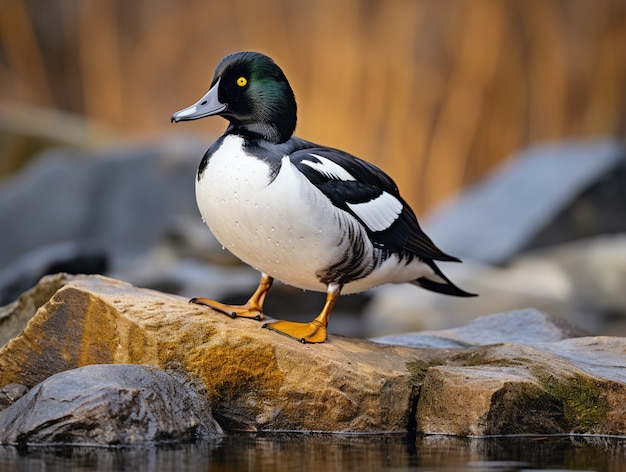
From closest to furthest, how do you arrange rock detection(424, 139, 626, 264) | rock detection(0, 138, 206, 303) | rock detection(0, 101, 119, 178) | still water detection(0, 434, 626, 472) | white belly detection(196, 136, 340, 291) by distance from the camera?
still water detection(0, 434, 626, 472), white belly detection(196, 136, 340, 291), rock detection(424, 139, 626, 264), rock detection(0, 138, 206, 303), rock detection(0, 101, 119, 178)

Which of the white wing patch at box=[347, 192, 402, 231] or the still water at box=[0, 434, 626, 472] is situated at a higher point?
the white wing patch at box=[347, 192, 402, 231]

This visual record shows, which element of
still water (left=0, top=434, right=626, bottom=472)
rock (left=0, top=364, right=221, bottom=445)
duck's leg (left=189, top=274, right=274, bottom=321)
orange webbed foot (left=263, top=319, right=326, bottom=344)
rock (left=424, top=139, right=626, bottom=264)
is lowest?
still water (left=0, top=434, right=626, bottom=472)

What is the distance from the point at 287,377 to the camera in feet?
13.5

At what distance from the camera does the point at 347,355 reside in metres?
4.27

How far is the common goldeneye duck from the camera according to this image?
13.6 feet

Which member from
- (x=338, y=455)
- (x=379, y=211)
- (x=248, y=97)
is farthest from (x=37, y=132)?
(x=338, y=455)

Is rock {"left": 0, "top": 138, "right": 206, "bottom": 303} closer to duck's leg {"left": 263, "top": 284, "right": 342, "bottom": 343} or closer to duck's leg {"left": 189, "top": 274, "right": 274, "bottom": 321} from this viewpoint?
duck's leg {"left": 189, "top": 274, "right": 274, "bottom": 321}

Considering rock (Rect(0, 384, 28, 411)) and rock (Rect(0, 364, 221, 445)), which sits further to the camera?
rock (Rect(0, 384, 28, 411))

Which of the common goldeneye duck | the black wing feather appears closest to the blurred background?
the black wing feather

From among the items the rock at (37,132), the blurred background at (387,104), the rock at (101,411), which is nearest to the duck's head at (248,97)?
the rock at (101,411)

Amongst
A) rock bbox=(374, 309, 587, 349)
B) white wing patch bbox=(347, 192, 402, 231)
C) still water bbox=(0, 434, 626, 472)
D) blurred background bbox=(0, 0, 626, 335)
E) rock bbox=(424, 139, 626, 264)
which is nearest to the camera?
still water bbox=(0, 434, 626, 472)

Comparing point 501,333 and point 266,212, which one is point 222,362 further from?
point 501,333

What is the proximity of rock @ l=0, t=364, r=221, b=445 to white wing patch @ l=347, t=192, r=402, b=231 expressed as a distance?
1047 mm

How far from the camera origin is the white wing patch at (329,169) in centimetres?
426
